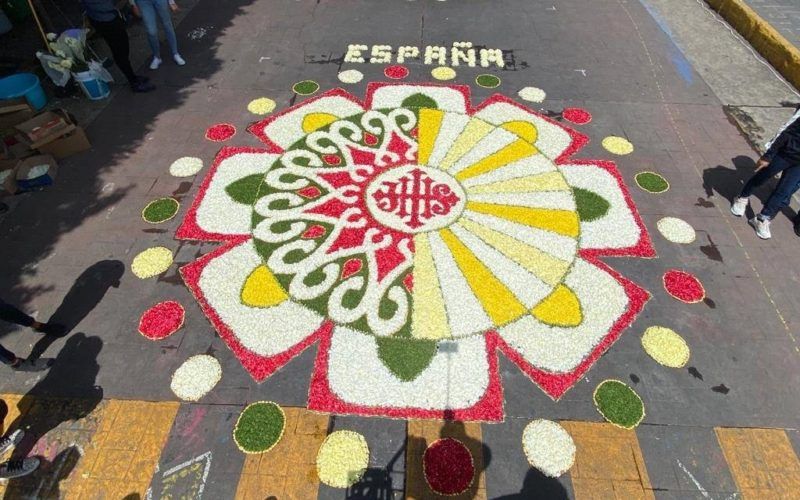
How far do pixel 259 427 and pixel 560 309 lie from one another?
181 inches

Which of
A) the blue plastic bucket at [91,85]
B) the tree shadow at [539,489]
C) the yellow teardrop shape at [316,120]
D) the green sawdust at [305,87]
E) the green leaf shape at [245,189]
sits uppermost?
the blue plastic bucket at [91,85]

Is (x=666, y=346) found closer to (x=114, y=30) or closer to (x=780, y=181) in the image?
(x=780, y=181)

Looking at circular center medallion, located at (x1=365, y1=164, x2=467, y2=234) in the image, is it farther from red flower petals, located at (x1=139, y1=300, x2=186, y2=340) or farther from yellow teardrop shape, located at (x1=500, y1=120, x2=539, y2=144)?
red flower petals, located at (x1=139, y1=300, x2=186, y2=340)

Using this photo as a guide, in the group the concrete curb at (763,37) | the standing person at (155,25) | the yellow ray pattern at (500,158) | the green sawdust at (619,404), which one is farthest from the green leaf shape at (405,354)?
the concrete curb at (763,37)

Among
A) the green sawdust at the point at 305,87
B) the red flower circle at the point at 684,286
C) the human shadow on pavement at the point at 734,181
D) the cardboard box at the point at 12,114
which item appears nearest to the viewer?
the red flower circle at the point at 684,286

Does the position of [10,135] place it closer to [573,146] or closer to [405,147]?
[405,147]

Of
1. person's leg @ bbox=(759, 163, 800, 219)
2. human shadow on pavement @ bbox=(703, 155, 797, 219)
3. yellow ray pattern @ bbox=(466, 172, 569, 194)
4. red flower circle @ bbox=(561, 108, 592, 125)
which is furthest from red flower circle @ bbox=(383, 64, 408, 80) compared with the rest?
person's leg @ bbox=(759, 163, 800, 219)

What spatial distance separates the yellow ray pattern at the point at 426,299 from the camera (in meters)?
6.46

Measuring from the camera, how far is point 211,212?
26.3ft

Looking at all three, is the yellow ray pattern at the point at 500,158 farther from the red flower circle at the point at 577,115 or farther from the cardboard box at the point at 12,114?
the cardboard box at the point at 12,114

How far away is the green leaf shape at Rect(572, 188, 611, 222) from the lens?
8062 mm

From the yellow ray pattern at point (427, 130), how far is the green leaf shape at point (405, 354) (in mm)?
4074

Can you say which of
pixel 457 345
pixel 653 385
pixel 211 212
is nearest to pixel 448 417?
pixel 457 345

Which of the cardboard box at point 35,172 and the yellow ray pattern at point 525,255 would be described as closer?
the yellow ray pattern at point 525,255
